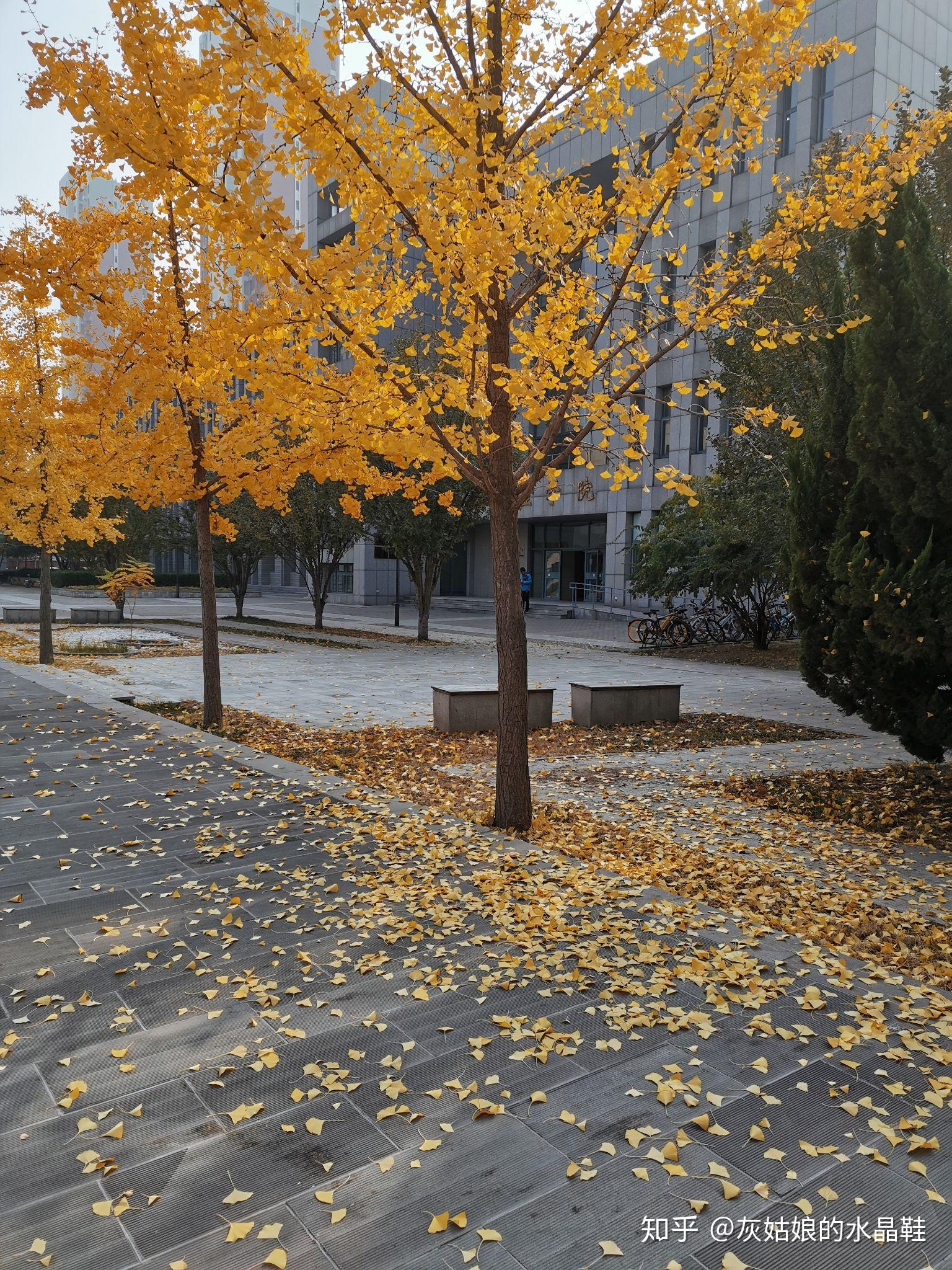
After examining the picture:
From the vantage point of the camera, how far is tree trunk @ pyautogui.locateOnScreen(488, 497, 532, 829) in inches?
250

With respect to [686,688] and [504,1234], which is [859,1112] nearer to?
[504,1234]

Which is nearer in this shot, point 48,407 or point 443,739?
point 443,739

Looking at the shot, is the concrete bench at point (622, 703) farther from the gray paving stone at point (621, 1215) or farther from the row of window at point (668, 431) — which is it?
the row of window at point (668, 431)

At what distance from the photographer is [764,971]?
4059mm

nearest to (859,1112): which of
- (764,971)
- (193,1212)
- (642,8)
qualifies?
→ (764,971)

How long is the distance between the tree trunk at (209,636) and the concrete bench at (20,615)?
64.7 ft

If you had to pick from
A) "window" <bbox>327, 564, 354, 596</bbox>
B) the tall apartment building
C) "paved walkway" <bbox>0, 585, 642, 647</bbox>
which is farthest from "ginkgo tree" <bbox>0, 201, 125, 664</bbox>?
"window" <bbox>327, 564, 354, 596</bbox>

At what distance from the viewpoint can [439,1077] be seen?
319 centimetres

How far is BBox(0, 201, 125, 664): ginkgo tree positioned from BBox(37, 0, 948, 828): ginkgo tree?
2148mm

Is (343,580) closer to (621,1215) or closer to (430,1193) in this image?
(430,1193)

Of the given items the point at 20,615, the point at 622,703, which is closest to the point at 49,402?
the point at 622,703

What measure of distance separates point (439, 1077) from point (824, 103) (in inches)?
1191

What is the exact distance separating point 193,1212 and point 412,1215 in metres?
0.61

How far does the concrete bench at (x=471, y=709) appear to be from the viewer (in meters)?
10.3
